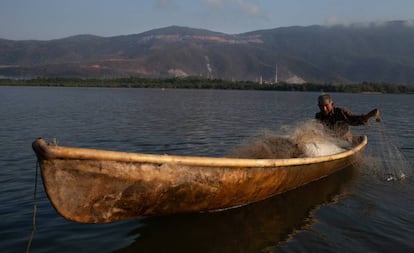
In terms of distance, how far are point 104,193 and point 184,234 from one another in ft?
5.69

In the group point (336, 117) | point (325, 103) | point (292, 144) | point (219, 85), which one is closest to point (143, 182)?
point (292, 144)

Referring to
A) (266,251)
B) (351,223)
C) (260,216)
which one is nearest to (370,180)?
(351,223)

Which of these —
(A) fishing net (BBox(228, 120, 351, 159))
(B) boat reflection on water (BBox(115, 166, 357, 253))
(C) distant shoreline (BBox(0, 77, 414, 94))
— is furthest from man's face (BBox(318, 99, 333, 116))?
(C) distant shoreline (BBox(0, 77, 414, 94))

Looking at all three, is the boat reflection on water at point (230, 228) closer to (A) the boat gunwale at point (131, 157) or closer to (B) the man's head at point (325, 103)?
(A) the boat gunwale at point (131, 157)

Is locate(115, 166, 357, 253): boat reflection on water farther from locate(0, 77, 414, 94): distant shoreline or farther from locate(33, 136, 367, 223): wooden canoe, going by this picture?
locate(0, 77, 414, 94): distant shoreline

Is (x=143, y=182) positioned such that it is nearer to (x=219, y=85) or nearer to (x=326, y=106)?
(x=326, y=106)

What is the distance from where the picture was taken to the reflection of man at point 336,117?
34.4 feet

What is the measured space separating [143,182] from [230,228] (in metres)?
1.99

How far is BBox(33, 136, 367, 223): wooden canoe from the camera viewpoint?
5.18m

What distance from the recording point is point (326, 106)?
1063cm

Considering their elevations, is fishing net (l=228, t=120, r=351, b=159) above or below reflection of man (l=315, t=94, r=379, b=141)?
below

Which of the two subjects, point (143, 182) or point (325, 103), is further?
point (325, 103)

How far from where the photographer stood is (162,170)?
5.90m

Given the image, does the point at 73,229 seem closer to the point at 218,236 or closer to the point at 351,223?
the point at 218,236
